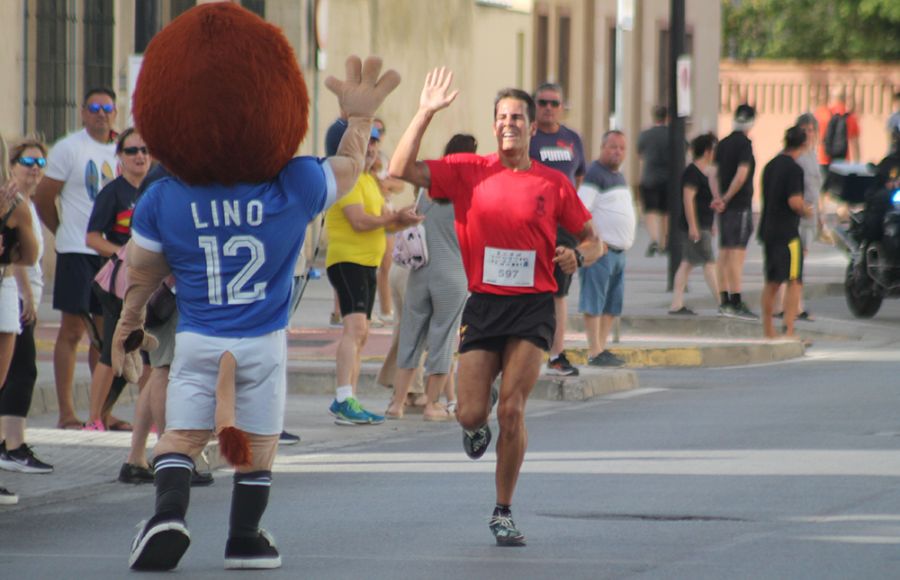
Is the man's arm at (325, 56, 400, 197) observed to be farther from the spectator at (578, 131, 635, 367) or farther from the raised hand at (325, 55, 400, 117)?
the spectator at (578, 131, 635, 367)

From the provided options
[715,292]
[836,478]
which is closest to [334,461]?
[836,478]

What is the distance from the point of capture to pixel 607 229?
51.6 ft

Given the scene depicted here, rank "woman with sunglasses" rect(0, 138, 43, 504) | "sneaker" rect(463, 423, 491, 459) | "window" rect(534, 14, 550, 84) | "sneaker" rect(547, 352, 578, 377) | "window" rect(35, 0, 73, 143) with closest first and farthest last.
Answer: "sneaker" rect(463, 423, 491, 459)
"woman with sunglasses" rect(0, 138, 43, 504)
"sneaker" rect(547, 352, 578, 377)
"window" rect(35, 0, 73, 143)
"window" rect(534, 14, 550, 84)

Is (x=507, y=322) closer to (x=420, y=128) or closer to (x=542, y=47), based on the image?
(x=420, y=128)

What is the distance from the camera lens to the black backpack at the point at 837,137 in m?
37.3

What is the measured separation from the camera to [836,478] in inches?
418

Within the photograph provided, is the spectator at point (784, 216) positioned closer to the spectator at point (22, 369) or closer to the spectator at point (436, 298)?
the spectator at point (436, 298)

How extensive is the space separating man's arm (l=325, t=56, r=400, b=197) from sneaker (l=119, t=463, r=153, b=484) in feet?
9.12

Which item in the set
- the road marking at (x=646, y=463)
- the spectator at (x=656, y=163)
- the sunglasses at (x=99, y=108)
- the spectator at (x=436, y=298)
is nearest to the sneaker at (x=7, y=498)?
the road marking at (x=646, y=463)

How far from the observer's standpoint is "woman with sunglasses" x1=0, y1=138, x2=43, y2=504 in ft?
32.8

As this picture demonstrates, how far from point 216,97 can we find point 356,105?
0.61 meters

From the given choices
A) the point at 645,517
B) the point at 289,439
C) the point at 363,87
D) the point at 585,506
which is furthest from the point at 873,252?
the point at 363,87

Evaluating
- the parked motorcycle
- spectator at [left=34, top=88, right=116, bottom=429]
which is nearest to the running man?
spectator at [left=34, top=88, right=116, bottom=429]

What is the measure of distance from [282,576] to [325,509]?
1768mm
